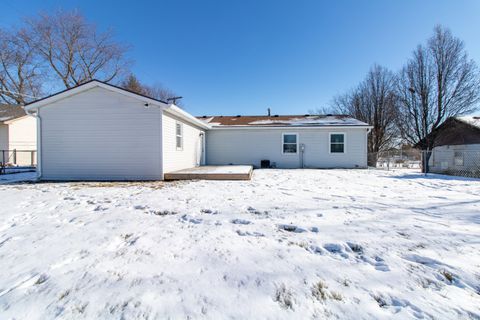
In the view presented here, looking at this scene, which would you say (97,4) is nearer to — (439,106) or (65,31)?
(65,31)

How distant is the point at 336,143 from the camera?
12.3 meters

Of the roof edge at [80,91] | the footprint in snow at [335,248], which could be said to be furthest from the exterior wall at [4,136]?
the footprint in snow at [335,248]

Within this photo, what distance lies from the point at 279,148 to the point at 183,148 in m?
5.76

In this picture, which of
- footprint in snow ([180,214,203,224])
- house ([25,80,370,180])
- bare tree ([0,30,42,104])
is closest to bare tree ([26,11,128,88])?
bare tree ([0,30,42,104])

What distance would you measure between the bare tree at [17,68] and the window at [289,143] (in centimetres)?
2184

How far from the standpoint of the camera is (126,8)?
11773mm

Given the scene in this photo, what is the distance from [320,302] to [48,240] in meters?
3.19

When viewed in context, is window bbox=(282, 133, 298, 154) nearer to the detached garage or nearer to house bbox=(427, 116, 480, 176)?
the detached garage

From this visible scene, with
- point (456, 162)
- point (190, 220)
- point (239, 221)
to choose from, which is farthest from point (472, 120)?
point (190, 220)

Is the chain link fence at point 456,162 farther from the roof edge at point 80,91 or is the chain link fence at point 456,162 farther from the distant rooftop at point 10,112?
the distant rooftop at point 10,112

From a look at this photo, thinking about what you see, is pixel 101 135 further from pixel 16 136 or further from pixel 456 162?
pixel 456 162

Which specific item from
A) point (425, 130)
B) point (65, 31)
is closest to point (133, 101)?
point (425, 130)

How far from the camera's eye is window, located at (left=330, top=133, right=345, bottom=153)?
1222 cm

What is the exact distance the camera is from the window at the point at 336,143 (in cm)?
1222
